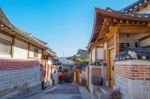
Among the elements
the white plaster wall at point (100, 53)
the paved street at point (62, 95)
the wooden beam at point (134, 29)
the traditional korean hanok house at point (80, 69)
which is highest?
the wooden beam at point (134, 29)

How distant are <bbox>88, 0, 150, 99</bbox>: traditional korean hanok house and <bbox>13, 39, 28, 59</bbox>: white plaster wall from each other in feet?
16.3

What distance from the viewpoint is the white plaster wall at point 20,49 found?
45.8ft

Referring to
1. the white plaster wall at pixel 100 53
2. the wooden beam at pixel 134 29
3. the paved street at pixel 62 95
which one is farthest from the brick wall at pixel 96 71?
the wooden beam at pixel 134 29

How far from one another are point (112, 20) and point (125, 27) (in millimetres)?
978

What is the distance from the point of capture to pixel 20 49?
48.5ft

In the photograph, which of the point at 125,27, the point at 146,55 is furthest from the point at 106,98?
the point at 146,55

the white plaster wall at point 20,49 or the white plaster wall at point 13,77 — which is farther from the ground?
the white plaster wall at point 20,49

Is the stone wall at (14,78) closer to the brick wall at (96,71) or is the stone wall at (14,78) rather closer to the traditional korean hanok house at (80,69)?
the brick wall at (96,71)

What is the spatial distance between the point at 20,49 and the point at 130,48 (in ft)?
30.7

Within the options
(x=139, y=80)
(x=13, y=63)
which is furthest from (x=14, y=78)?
(x=139, y=80)

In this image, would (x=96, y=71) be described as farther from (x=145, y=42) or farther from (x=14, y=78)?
(x=145, y=42)

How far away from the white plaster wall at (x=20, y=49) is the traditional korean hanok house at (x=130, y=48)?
4979mm

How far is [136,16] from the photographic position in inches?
350

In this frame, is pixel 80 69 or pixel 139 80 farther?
pixel 80 69
